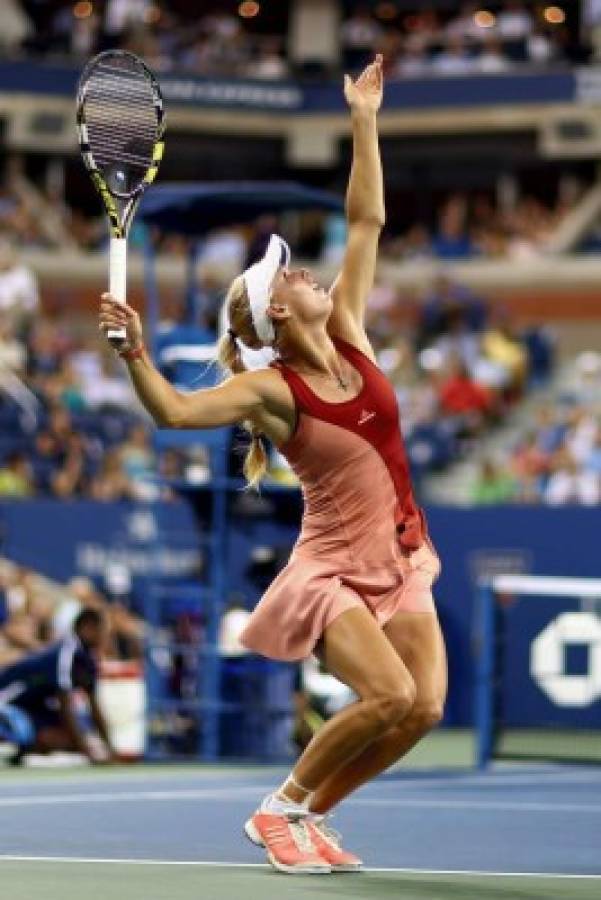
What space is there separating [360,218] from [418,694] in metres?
1.60

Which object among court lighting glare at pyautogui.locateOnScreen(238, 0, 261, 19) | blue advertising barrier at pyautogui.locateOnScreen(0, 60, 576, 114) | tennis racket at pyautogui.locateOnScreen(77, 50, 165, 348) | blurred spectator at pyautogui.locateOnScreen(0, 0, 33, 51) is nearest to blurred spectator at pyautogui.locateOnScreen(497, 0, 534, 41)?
blue advertising barrier at pyautogui.locateOnScreen(0, 60, 576, 114)

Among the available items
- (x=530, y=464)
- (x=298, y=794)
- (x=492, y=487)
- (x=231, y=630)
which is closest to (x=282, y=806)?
(x=298, y=794)

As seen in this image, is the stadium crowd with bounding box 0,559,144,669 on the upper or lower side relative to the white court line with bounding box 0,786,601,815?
lower

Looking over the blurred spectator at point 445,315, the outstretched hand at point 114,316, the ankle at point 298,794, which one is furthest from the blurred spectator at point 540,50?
the outstretched hand at point 114,316

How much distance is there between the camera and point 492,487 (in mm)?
21234

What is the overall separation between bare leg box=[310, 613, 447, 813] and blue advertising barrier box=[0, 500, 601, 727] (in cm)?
961

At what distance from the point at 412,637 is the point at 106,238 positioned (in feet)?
81.7

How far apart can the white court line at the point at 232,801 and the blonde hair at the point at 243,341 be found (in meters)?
3.29

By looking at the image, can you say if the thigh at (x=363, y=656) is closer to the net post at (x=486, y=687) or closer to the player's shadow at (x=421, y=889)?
the player's shadow at (x=421, y=889)

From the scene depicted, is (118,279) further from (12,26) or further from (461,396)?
(12,26)

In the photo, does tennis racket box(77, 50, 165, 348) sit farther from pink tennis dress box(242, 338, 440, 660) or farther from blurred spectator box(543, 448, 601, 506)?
blurred spectator box(543, 448, 601, 506)

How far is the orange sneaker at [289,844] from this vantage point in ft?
25.5

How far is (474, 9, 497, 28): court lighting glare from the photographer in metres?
35.7

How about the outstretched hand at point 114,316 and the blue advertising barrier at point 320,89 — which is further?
the blue advertising barrier at point 320,89
